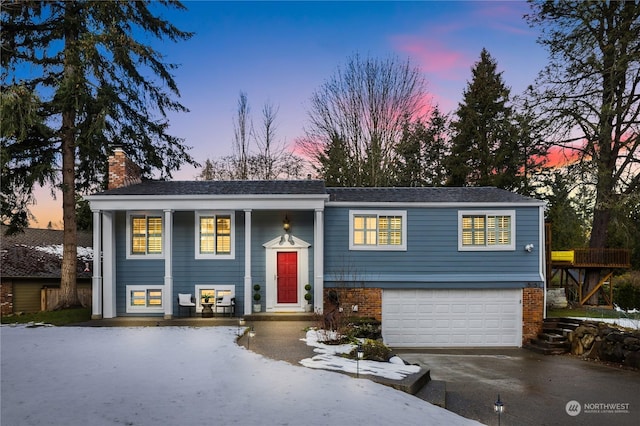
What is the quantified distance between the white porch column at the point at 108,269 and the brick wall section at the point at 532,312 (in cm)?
1258

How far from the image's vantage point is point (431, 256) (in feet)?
44.6

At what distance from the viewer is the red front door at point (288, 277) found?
44.3ft

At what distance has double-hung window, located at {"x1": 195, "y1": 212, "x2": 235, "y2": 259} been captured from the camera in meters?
13.4

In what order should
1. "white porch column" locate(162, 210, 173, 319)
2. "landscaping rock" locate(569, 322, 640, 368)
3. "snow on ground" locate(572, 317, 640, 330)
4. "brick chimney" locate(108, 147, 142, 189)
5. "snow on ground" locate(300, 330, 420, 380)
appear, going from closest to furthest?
"snow on ground" locate(300, 330, 420, 380) < "landscaping rock" locate(569, 322, 640, 368) < "snow on ground" locate(572, 317, 640, 330) < "white porch column" locate(162, 210, 173, 319) < "brick chimney" locate(108, 147, 142, 189)

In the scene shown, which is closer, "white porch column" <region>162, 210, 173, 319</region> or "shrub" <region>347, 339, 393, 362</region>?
"shrub" <region>347, 339, 393, 362</region>

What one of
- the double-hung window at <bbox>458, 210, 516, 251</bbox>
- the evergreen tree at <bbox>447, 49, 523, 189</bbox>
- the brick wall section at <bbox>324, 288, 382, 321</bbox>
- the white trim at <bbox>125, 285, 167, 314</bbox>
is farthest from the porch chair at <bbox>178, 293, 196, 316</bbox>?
the evergreen tree at <bbox>447, 49, 523, 189</bbox>

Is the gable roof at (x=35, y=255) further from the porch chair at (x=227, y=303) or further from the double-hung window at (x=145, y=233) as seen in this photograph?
the porch chair at (x=227, y=303)

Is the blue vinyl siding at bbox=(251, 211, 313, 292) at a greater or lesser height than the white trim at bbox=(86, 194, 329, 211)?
lesser

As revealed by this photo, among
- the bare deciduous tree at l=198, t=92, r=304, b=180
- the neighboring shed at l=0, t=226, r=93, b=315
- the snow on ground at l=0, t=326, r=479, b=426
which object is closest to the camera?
the snow on ground at l=0, t=326, r=479, b=426

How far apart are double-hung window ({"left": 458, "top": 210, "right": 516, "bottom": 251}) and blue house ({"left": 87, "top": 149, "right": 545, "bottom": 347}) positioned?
0.10 feet

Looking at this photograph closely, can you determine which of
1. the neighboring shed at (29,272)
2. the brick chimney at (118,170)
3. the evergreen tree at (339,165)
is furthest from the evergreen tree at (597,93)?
the neighboring shed at (29,272)

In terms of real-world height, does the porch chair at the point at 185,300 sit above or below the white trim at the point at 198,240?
below

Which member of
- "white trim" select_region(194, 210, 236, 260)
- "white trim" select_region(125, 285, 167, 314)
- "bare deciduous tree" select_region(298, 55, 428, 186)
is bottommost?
"white trim" select_region(125, 285, 167, 314)

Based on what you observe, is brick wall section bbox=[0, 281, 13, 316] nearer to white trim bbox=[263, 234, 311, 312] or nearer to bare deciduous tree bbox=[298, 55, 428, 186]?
white trim bbox=[263, 234, 311, 312]
